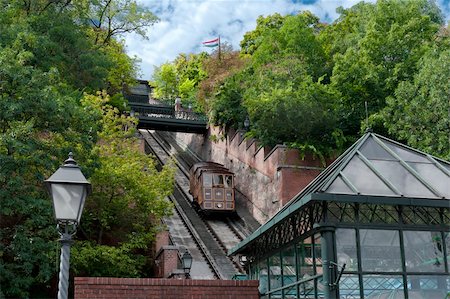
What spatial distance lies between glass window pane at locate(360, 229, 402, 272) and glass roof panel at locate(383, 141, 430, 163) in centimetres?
222

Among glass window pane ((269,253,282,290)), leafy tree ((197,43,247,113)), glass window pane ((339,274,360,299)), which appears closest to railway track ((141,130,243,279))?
leafy tree ((197,43,247,113))

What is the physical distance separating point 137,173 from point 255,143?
13.2m

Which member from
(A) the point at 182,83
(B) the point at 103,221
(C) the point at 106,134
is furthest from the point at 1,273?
(A) the point at 182,83

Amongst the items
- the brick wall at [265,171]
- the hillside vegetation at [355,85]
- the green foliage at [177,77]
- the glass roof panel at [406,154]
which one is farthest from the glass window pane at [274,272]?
the green foliage at [177,77]

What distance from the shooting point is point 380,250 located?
40.9ft

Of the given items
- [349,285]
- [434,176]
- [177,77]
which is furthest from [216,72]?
[349,285]

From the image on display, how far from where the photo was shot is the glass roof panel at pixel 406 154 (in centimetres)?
1424

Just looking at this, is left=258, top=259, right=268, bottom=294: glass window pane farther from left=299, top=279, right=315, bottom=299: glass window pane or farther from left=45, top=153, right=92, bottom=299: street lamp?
left=45, top=153, right=92, bottom=299: street lamp

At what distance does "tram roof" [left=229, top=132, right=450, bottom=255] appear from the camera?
40.7ft

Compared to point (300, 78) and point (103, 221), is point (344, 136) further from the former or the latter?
point (103, 221)

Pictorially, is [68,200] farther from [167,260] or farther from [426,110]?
[426,110]

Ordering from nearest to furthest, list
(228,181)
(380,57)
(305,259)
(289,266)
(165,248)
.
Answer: (305,259), (289,266), (165,248), (380,57), (228,181)

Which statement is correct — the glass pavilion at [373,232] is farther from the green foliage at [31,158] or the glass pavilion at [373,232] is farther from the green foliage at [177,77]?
the green foliage at [177,77]

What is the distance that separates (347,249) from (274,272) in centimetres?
321
